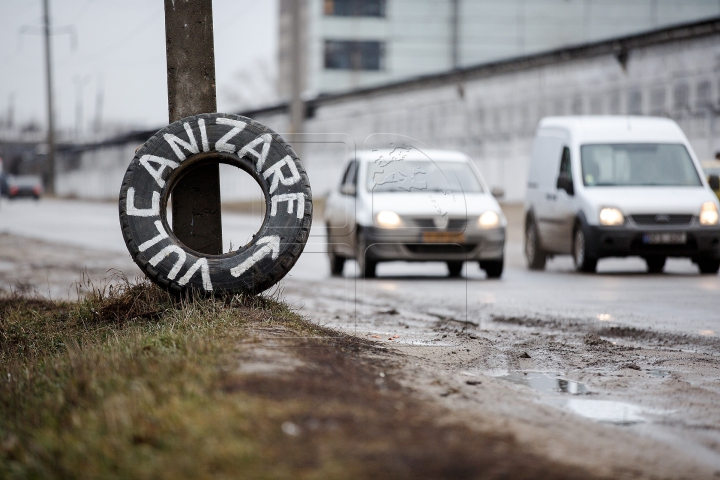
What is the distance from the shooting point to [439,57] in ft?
255

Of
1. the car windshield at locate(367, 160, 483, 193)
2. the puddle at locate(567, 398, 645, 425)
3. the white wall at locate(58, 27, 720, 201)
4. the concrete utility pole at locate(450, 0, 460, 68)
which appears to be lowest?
the puddle at locate(567, 398, 645, 425)

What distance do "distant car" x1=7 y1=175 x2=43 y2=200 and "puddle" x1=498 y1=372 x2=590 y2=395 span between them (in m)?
63.2

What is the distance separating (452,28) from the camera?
7775 cm

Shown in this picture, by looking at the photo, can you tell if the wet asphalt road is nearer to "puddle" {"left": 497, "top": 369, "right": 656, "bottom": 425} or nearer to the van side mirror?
the van side mirror

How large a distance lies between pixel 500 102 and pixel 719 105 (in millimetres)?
11086

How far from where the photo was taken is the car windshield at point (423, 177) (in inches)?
501

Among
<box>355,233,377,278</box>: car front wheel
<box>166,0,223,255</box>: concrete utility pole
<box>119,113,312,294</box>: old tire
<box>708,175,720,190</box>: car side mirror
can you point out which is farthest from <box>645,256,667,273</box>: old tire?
<box>119,113,312,294</box>: old tire

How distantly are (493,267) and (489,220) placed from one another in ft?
2.12

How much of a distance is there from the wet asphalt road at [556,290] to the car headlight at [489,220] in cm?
72

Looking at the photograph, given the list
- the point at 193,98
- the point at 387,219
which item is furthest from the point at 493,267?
the point at 193,98

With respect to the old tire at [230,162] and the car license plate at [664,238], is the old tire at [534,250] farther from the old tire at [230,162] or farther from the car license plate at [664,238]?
the old tire at [230,162]

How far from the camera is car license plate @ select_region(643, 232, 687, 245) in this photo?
1449 cm

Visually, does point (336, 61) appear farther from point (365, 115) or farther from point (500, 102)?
point (500, 102)

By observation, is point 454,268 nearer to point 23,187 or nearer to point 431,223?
point 431,223
